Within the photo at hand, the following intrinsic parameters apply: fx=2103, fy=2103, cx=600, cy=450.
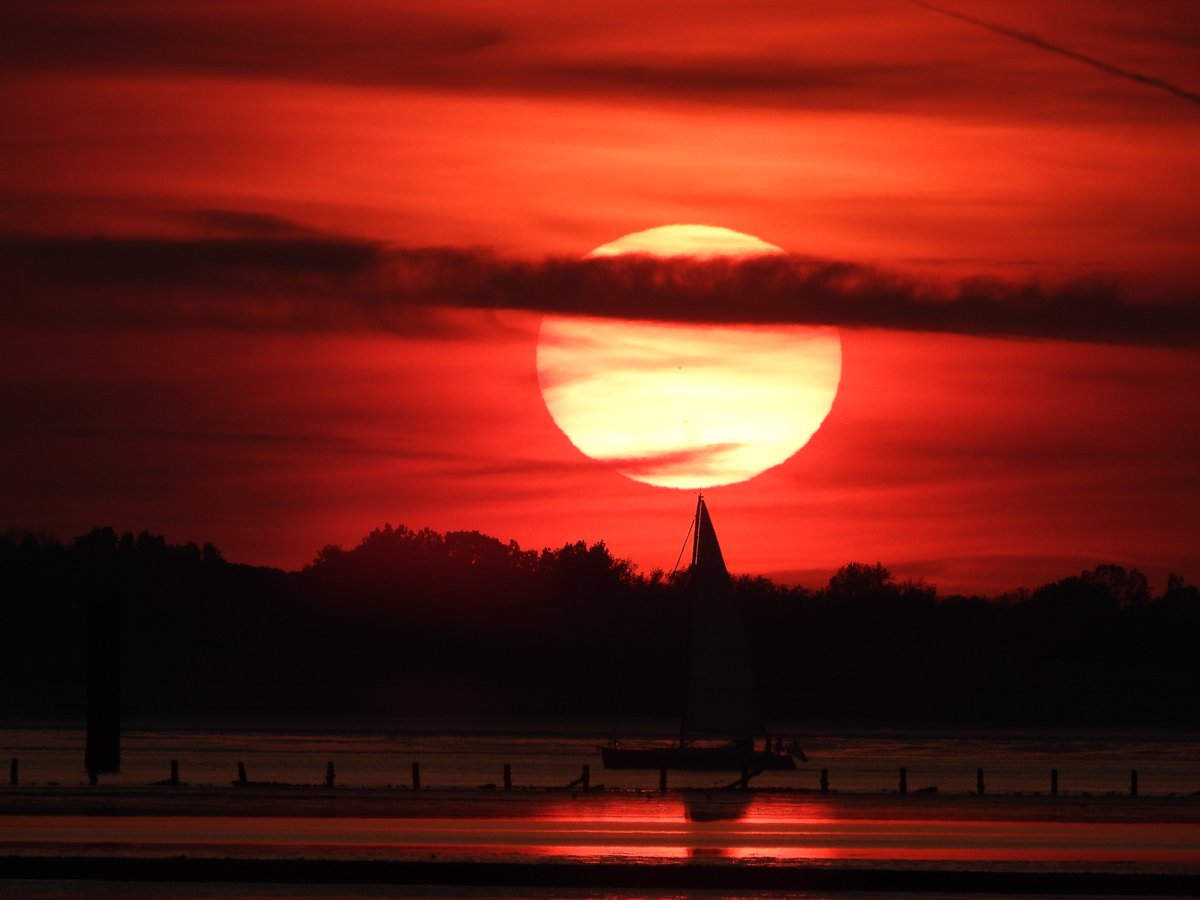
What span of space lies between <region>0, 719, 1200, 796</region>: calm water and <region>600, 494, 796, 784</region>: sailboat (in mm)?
1155

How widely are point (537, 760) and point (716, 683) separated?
41.3 metres

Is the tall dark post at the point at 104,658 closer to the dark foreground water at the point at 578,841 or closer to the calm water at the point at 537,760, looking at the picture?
the dark foreground water at the point at 578,841

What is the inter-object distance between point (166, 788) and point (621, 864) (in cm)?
3195

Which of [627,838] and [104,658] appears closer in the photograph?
[627,838]

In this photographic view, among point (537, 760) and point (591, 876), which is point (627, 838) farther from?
point (537, 760)

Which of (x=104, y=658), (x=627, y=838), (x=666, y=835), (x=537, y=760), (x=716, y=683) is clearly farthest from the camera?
(x=537, y=760)

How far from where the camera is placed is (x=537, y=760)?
422ft

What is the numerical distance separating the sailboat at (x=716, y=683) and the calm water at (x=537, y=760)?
3.79 feet

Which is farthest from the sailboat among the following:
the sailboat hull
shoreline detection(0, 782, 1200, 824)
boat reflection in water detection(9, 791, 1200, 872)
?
boat reflection in water detection(9, 791, 1200, 872)

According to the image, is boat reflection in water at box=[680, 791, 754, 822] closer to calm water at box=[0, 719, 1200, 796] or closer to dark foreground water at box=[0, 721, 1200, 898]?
dark foreground water at box=[0, 721, 1200, 898]

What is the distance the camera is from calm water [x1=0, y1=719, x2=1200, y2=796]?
88875 mm

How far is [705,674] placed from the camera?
89062 mm

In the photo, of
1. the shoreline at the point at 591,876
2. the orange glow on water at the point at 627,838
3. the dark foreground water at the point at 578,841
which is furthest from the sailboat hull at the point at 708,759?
the shoreline at the point at 591,876

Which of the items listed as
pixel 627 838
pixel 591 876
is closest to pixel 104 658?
pixel 627 838
